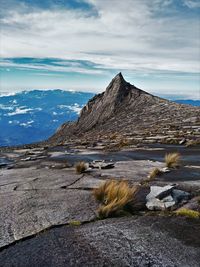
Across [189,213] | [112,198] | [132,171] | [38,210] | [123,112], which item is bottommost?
[38,210]

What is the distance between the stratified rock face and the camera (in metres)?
56.2

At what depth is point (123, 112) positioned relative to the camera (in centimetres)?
7438

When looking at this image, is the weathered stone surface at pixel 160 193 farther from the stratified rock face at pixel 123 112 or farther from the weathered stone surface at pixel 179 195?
the stratified rock face at pixel 123 112

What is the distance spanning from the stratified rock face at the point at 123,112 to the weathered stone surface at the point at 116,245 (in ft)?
134

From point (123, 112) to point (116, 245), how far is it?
67352mm

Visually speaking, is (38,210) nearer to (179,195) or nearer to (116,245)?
(116,245)

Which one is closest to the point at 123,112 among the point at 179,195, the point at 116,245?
the point at 179,195

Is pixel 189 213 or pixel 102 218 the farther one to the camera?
pixel 102 218

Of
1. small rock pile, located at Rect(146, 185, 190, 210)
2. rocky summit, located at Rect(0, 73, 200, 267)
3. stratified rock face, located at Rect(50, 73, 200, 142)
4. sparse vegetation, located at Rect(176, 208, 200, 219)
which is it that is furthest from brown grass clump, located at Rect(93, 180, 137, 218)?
stratified rock face, located at Rect(50, 73, 200, 142)

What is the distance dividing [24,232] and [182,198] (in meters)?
4.90

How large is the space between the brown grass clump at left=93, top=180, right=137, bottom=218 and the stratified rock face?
39.0 metres

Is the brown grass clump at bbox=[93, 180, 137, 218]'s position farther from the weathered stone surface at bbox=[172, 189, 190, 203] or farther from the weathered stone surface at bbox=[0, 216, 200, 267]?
the weathered stone surface at bbox=[172, 189, 190, 203]

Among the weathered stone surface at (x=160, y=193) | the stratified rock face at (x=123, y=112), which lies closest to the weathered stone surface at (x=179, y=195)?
the weathered stone surface at (x=160, y=193)

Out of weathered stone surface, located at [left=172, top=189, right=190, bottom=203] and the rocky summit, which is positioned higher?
weathered stone surface, located at [left=172, top=189, right=190, bottom=203]
